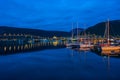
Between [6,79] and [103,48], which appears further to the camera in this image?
[103,48]

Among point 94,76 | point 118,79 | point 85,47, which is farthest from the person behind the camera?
point 85,47

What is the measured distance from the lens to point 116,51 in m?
Answer: 60.3

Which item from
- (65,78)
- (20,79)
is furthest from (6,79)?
(65,78)

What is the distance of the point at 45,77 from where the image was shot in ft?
85.2

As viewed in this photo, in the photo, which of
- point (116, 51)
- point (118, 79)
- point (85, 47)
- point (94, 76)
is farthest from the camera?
point (85, 47)

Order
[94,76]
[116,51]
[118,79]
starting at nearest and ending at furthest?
[118,79]
[94,76]
[116,51]

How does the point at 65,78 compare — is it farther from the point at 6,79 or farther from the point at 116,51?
the point at 116,51

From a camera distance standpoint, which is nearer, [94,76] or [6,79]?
[6,79]

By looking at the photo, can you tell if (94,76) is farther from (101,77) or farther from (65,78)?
(65,78)

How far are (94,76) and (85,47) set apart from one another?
51666mm

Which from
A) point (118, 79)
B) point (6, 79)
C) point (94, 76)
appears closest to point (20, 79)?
point (6, 79)

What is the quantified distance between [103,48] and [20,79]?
3928 cm

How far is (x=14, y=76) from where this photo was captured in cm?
2670

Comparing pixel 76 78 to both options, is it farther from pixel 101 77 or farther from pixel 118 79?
pixel 118 79
